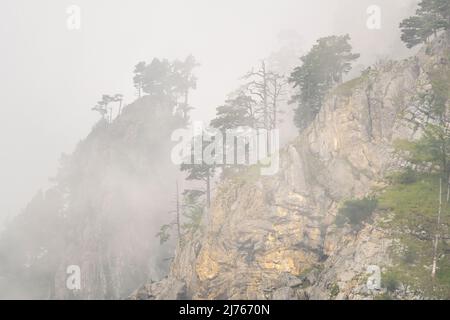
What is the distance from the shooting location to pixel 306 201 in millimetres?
38281

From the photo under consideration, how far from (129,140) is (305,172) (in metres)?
47.7

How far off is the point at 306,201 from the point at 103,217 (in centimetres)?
4448

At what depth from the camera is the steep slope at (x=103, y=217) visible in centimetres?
6894

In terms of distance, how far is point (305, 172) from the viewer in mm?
40000

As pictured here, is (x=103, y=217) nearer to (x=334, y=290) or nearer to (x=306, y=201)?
(x=306, y=201)

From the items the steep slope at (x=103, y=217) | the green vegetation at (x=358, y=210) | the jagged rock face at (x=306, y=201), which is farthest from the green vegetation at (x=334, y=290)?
the steep slope at (x=103, y=217)

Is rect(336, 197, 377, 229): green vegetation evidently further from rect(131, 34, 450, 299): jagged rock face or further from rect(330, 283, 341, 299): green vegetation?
rect(330, 283, 341, 299): green vegetation

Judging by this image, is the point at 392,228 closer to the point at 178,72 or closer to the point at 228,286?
the point at 228,286

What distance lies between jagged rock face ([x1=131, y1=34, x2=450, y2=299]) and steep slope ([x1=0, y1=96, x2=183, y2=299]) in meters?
26.1

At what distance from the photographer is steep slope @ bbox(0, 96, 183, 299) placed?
68.9m

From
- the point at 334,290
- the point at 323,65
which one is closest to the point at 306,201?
the point at 334,290
